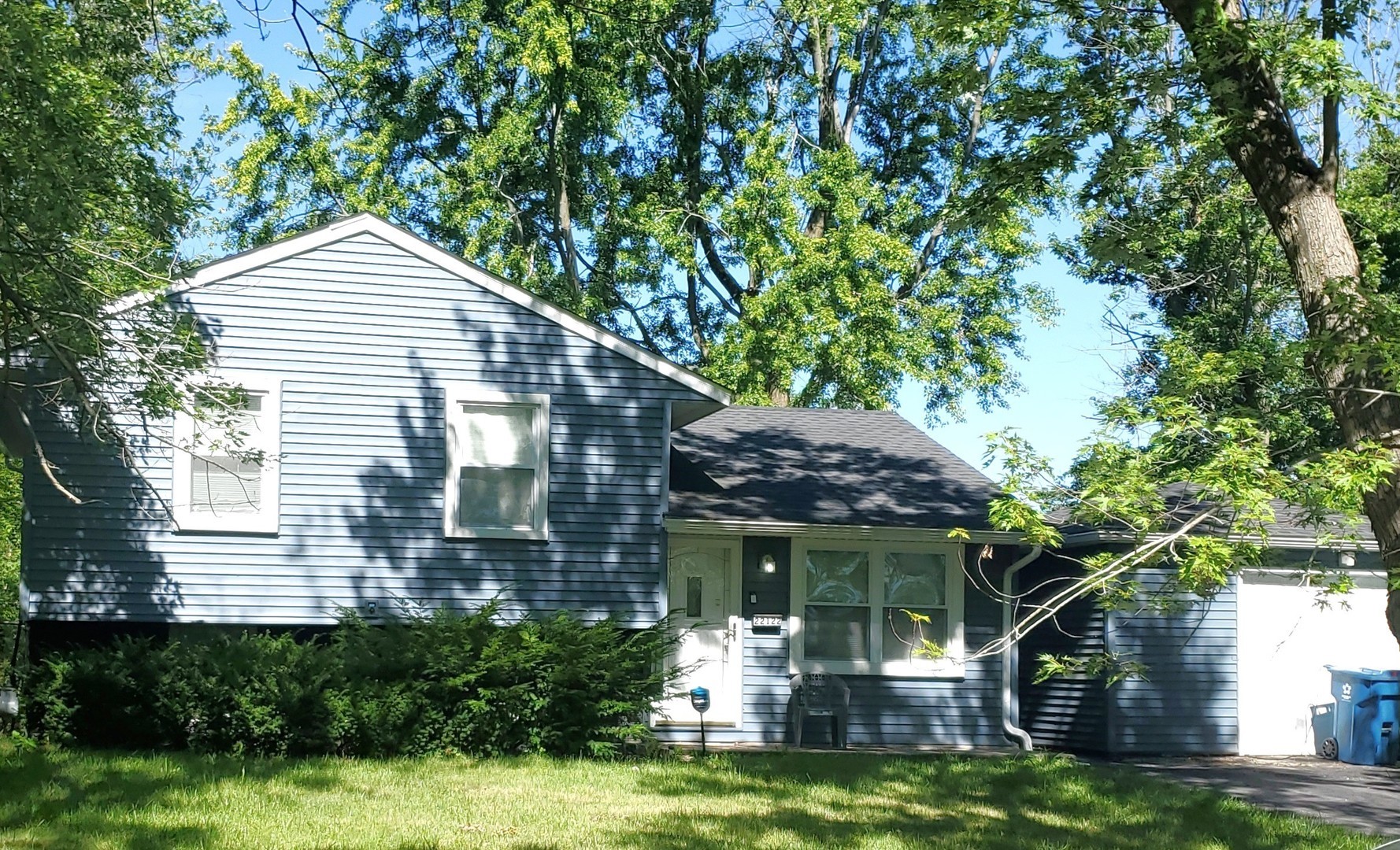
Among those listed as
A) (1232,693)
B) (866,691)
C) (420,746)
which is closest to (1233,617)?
(1232,693)

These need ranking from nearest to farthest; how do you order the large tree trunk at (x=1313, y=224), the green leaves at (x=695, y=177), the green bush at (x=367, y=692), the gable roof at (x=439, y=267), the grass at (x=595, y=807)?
the large tree trunk at (x=1313, y=224) → the grass at (x=595, y=807) → the green bush at (x=367, y=692) → the gable roof at (x=439, y=267) → the green leaves at (x=695, y=177)

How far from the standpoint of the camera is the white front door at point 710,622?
16.9 metres

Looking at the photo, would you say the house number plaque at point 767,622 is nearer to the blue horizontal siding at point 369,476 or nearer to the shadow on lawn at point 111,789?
the blue horizontal siding at point 369,476

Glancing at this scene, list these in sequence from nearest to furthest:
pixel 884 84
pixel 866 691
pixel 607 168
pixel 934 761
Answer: pixel 934 761 < pixel 866 691 < pixel 607 168 < pixel 884 84

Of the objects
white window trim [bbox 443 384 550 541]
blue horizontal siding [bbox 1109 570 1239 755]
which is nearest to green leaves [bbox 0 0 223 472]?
white window trim [bbox 443 384 550 541]

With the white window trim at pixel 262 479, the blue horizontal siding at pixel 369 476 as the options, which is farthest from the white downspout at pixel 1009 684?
the white window trim at pixel 262 479

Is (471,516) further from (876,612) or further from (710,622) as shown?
(876,612)

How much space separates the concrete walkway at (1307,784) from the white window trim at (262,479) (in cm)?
981

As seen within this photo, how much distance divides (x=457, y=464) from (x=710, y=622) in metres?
3.65

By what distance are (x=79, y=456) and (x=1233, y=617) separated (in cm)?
1383

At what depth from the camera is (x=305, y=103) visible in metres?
26.5

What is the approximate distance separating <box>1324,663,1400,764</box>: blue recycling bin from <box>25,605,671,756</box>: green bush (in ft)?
29.0

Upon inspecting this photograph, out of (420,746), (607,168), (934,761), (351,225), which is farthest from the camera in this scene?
(607,168)

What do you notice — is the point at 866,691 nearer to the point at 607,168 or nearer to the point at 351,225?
the point at 351,225
